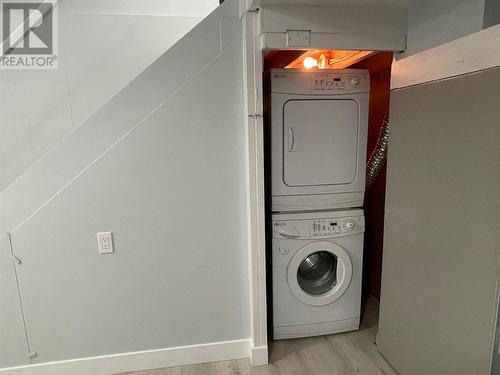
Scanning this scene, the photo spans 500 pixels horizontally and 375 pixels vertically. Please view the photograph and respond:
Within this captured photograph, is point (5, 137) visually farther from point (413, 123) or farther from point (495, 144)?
point (495, 144)

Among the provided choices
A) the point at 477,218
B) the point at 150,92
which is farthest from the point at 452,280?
the point at 150,92

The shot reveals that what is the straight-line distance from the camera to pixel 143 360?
77.4 inches

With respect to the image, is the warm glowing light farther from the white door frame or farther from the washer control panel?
the washer control panel

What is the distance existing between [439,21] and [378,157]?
37.7 inches

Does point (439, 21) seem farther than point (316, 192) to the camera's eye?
No

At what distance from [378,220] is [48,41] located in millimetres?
3139

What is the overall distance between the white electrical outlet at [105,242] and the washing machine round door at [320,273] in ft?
3.78

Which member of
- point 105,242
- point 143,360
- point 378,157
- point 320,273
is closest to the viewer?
point 105,242

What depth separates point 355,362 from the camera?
6.57ft

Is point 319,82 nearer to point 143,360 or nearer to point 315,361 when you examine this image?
point 315,361

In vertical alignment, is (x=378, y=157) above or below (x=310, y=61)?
below

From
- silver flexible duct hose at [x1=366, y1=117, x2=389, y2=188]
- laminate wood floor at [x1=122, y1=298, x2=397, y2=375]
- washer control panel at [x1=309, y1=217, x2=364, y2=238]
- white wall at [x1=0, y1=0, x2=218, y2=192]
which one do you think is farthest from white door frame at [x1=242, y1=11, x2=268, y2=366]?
white wall at [x1=0, y1=0, x2=218, y2=192]

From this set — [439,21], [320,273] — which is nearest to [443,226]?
[439,21]

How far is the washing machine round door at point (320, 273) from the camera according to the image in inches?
82.8
